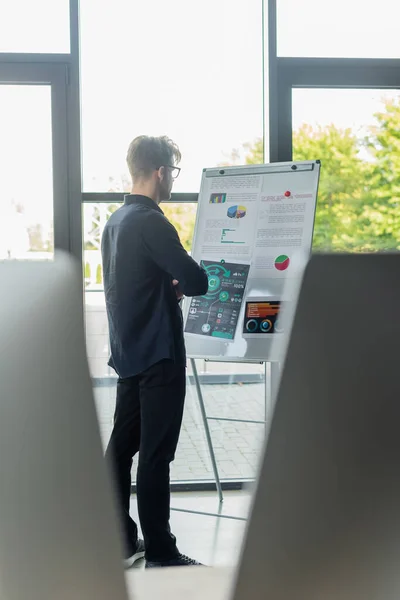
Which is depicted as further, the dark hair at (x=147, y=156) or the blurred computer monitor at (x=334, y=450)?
the dark hair at (x=147, y=156)

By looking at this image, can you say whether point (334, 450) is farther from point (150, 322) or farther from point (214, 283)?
point (214, 283)

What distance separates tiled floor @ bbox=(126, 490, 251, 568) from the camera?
2686 mm

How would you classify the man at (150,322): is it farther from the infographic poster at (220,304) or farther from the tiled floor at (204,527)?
the infographic poster at (220,304)

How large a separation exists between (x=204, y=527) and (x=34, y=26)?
2.48 m

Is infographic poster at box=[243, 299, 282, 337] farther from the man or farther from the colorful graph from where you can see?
the man

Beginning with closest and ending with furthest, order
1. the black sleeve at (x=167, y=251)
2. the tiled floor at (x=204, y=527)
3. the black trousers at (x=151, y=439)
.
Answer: the black sleeve at (x=167, y=251)
the black trousers at (x=151, y=439)
the tiled floor at (x=204, y=527)

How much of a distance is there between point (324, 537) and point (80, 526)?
5.0 inches

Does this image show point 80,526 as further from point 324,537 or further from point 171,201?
point 171,201

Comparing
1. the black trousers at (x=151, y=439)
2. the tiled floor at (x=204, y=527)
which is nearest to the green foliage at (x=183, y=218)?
the black trousers at (x=151, y=439)

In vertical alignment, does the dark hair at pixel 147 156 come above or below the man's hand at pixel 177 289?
above

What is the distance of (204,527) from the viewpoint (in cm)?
302

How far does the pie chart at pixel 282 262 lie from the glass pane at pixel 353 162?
59cm

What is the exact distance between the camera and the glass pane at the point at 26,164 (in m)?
3.28

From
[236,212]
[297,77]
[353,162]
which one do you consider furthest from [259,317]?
[297,77]
